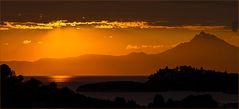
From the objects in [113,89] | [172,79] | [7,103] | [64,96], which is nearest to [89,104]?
[64,96]

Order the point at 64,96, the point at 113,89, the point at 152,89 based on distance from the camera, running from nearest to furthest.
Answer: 1. the point at 64,96
2. the point at 152,89
3. the point at 113,89

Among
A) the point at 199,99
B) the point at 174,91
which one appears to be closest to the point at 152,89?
the point at 174,91

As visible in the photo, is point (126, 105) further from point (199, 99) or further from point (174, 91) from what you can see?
point (174, 91)

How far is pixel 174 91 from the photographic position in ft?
351

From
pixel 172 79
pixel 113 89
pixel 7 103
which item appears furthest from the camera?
pixel 113 89

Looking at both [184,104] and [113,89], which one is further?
[113,89]

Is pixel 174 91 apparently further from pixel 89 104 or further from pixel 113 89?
pixel 89 104

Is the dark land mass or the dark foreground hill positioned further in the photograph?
the dark foreground hill

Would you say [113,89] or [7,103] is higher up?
[113,89]

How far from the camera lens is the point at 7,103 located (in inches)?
1880

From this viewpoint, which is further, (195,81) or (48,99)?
(195,81)

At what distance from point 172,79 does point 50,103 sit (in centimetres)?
5791

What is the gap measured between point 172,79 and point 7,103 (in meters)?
60.4

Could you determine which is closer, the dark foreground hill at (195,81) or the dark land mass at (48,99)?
the dark land mass at (48,99)
